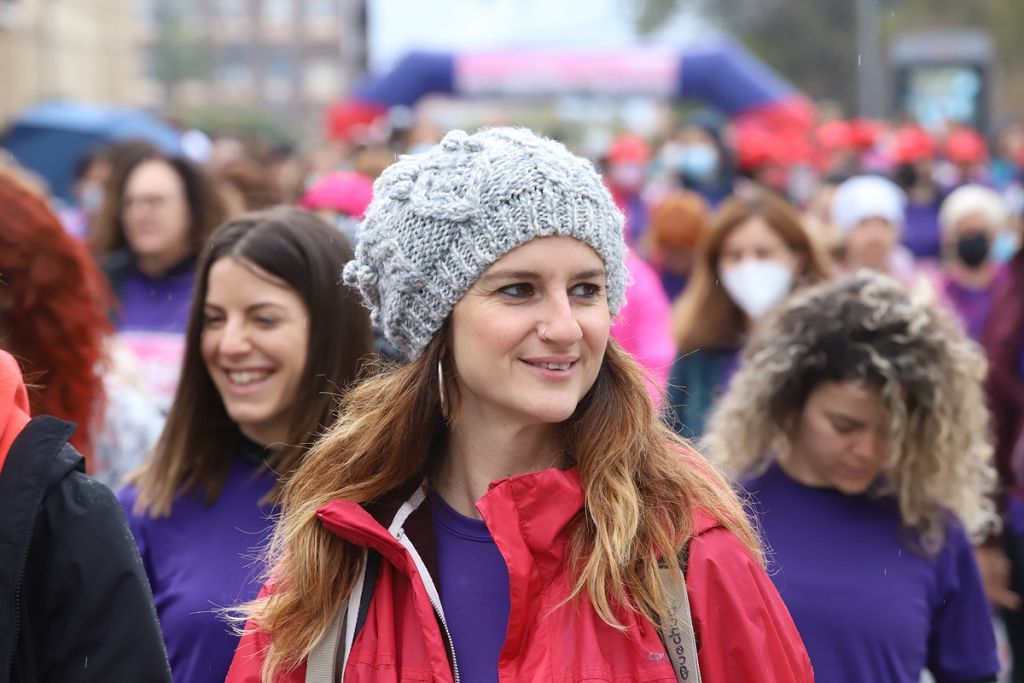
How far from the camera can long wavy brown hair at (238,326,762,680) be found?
2.59 m

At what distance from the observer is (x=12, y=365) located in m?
2.51

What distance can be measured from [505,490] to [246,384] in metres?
1.35

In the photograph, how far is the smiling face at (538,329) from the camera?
2.69 m

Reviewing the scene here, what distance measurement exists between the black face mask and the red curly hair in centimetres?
583

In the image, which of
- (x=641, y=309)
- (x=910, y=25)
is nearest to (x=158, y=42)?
(x=910, y=25)

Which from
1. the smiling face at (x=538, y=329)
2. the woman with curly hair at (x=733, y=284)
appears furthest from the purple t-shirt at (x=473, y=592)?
the woman with curly hair at (x=733, y=284)

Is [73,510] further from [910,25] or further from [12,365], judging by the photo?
[910,25]

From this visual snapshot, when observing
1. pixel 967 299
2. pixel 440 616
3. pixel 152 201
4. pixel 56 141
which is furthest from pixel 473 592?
pixel 56 141

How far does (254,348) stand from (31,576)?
1480 millimetres

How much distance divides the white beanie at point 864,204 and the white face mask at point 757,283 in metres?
1.80

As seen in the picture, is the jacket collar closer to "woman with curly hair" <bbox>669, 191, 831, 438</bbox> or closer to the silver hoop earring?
the silver hoop earring

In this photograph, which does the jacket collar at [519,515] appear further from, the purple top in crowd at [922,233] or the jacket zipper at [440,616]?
the purple top in crowd at [922,233]

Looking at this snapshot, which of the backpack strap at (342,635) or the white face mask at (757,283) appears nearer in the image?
the backpack strap at (342,635)

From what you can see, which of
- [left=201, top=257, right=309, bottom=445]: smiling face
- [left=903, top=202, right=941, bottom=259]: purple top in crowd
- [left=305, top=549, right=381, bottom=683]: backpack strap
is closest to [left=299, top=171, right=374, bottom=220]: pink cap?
[left=201, top=257, right=309, bottom=445]: smiling face
